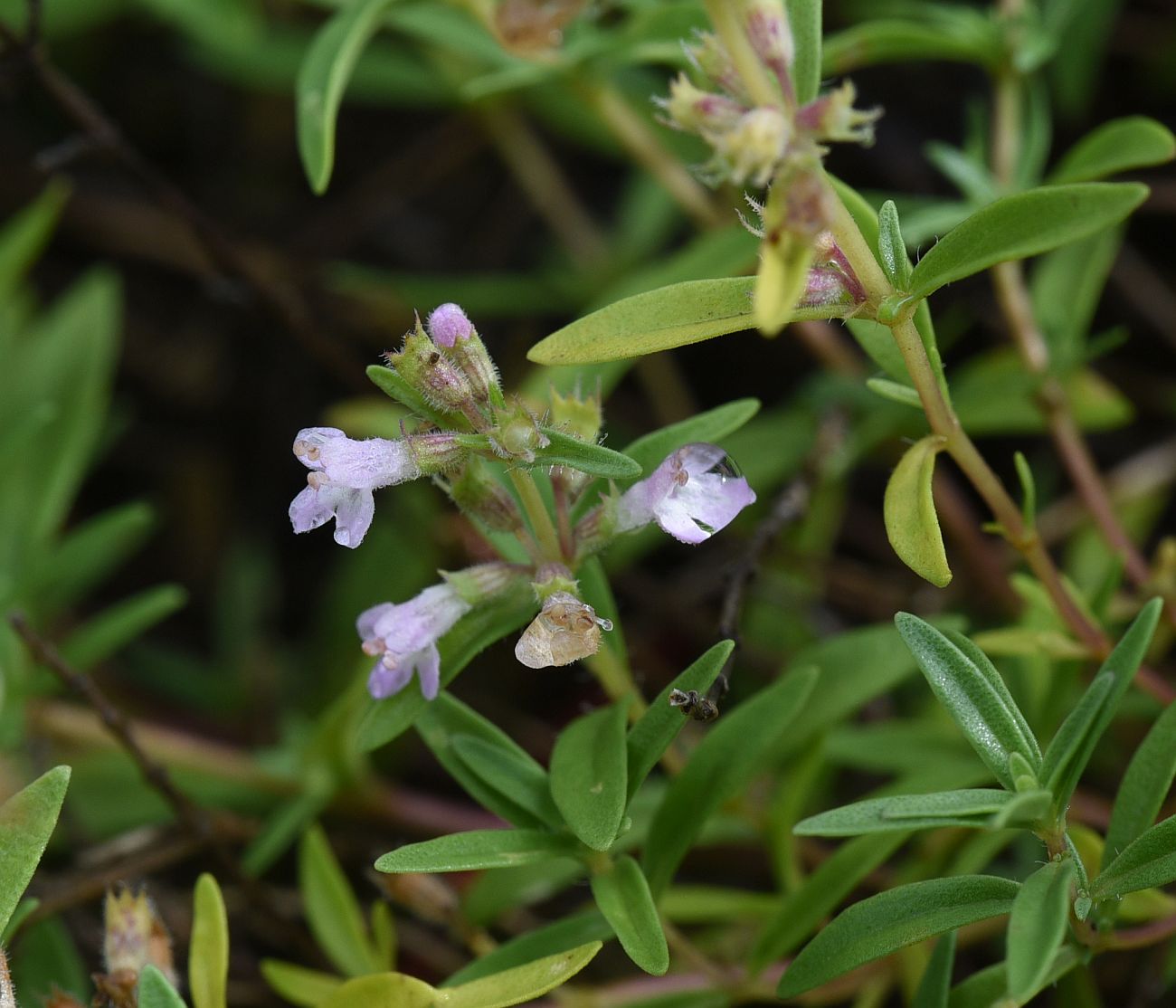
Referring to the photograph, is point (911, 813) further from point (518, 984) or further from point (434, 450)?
point (434, 450)

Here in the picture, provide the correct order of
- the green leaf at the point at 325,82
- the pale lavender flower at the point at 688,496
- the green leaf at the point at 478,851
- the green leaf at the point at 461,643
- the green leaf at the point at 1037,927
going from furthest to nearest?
the green leaf at the point at 325,82
the green leaf at the point at 461,643
the pale lavender flower at the point at 688,496
the green leaf at the point at 478,851
the green leaf at the point at 1037,927

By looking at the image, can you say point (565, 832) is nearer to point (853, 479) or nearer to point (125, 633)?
point (125, 633)

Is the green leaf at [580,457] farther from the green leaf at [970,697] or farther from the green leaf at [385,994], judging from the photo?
the green leaf at [385,994]

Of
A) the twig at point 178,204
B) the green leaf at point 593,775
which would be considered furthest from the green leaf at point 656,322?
the twig at point 178,204

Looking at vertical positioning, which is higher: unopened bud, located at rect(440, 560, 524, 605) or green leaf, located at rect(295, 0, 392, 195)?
green leaf, located at rect(295, 0, 392, 195)

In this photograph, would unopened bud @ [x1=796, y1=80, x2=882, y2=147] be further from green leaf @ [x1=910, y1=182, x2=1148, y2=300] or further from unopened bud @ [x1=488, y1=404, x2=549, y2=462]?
unopened bud @ [x1=488, y1=404, x2=549, y2=462]

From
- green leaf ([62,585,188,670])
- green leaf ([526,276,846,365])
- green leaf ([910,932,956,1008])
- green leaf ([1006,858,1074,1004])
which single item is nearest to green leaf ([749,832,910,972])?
green leaf ([910,932,956,1008])
